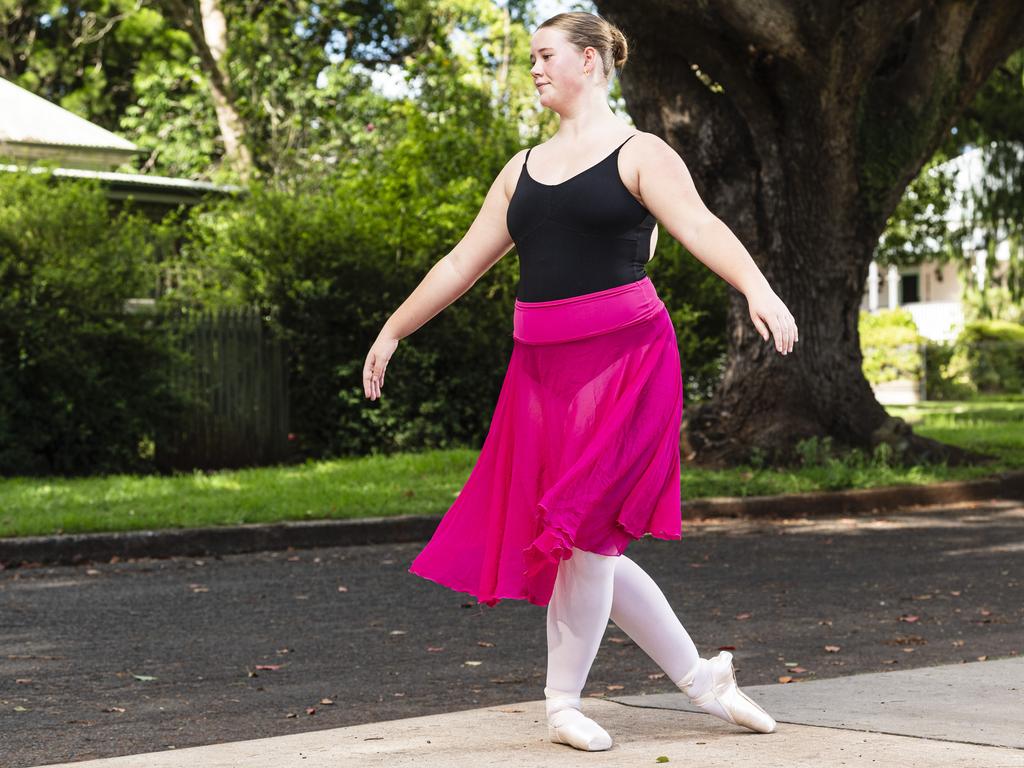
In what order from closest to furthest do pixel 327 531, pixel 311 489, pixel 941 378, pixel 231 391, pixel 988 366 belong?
1. pixel 327 531
2. pixel 311 489
3. pixel 231 391
4. pixel 941 378
5. pixel 988 366

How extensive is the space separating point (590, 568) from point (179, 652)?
3.04m

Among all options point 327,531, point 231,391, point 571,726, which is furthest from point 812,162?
point 571,726

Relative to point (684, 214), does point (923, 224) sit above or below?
above

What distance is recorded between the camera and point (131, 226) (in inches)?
575

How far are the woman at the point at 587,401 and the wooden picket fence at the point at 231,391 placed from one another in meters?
11.3

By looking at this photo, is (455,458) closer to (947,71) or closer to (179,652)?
(947,71)

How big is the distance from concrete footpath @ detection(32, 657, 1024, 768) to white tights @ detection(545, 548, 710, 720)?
178 millimetres

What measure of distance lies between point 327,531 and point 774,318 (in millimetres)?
6876

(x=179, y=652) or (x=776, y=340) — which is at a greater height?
(x=776, y=340)

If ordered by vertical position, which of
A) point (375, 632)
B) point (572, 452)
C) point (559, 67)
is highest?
point (559, 67)

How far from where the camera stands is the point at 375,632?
700 cm

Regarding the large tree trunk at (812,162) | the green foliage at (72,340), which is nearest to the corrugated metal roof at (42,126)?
the green foliage at (72,340)

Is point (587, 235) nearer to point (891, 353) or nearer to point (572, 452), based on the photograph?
point (572, 452)

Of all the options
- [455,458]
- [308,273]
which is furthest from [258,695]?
[308,273]
